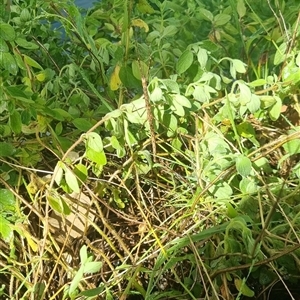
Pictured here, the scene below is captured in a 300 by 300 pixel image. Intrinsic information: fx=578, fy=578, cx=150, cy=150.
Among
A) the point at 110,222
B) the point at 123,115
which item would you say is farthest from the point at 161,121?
the point at 110,222

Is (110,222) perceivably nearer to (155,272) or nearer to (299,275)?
(155,272)

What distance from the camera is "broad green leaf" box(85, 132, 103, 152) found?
784 millimetres

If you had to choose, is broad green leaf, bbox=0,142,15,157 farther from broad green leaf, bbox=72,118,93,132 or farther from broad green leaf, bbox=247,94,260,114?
broad green leaf, bbox=247,94,260,114

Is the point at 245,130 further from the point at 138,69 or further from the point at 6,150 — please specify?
the point at 6,150

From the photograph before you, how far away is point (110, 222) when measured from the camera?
0.86 metres

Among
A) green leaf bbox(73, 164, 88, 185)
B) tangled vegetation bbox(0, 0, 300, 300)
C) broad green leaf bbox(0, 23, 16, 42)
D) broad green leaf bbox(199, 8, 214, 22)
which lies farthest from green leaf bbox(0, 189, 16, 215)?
broad green leaf bbox(199, 8, 214, 22)

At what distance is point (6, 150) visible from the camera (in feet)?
2.74

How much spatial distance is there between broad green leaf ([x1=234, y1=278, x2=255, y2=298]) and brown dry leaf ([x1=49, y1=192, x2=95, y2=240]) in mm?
227

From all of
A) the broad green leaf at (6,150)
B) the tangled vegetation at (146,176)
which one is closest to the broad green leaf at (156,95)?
the tangled vegetation at (146,176)

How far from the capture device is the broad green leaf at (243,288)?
74 cm

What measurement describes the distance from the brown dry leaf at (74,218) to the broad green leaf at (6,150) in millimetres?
102

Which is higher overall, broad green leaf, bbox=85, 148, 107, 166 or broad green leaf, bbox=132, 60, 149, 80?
broad green leaf, bbox=132, 60, 149, 80

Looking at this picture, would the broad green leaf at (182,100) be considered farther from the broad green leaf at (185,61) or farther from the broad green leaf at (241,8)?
the broad green leaf at (241,8)

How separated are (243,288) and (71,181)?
267 millimetres
